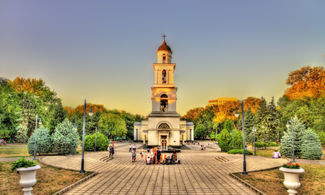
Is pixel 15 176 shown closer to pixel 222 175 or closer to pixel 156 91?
pixel 222 175

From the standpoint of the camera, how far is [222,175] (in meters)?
16.5

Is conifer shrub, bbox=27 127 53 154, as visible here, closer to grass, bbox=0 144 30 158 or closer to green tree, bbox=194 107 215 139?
grass, bbox=0 144 30 158

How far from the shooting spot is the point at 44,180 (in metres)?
14.2

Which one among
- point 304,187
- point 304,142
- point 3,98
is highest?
point 3,98

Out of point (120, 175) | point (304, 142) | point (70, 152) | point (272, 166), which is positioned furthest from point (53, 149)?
point (304, 142)

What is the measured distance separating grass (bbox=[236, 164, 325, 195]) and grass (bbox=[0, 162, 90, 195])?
11.8 meters

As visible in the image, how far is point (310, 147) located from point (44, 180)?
89.0 feet

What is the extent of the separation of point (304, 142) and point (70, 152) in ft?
94.3

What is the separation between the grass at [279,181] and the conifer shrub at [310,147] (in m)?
8.17

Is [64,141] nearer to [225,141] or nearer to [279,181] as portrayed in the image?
[279,181]

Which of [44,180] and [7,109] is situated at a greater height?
[7,109]

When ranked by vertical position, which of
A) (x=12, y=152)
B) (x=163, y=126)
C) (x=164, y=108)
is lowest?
(x=12, y=152)

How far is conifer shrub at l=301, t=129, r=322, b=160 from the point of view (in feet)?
81.8

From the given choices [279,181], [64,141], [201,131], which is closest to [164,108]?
[64,141]
